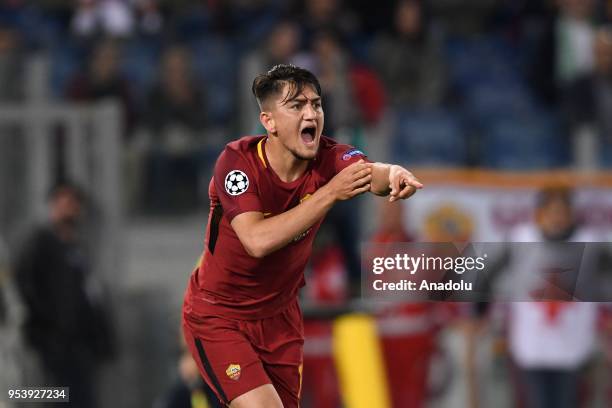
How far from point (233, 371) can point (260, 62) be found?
5.15 meters

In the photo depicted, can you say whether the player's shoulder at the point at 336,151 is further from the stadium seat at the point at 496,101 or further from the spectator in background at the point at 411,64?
the stadium seat at the point at 496,101

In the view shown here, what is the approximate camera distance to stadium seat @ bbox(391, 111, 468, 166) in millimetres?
11148

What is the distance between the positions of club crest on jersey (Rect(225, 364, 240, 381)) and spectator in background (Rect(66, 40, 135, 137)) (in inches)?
219

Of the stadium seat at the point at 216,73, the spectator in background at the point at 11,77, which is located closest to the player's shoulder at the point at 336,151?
the spectator in background at the point at 11,77

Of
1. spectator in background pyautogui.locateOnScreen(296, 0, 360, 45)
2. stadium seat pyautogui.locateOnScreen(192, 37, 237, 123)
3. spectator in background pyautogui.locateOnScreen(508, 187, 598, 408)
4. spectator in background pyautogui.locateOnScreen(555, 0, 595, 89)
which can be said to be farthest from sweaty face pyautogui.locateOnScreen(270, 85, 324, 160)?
spectator in background pyautogui.locateOnScreen(555, 0, 595, 89)

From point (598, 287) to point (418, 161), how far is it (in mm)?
3978

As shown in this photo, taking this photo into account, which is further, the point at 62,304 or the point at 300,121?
the point at 62,304

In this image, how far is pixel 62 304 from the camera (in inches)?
357

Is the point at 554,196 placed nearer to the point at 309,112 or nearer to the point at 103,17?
the point at 309,112

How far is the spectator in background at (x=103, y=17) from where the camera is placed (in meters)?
12.1

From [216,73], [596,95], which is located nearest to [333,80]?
[216,73]

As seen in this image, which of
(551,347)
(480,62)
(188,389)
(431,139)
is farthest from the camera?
(480,62)

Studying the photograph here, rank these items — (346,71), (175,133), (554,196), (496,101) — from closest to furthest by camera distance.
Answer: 1. (554,196)
2. (346,71)
3. (175,133)
4. (496,101)

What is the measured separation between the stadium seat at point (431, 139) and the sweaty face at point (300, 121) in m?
5.91
